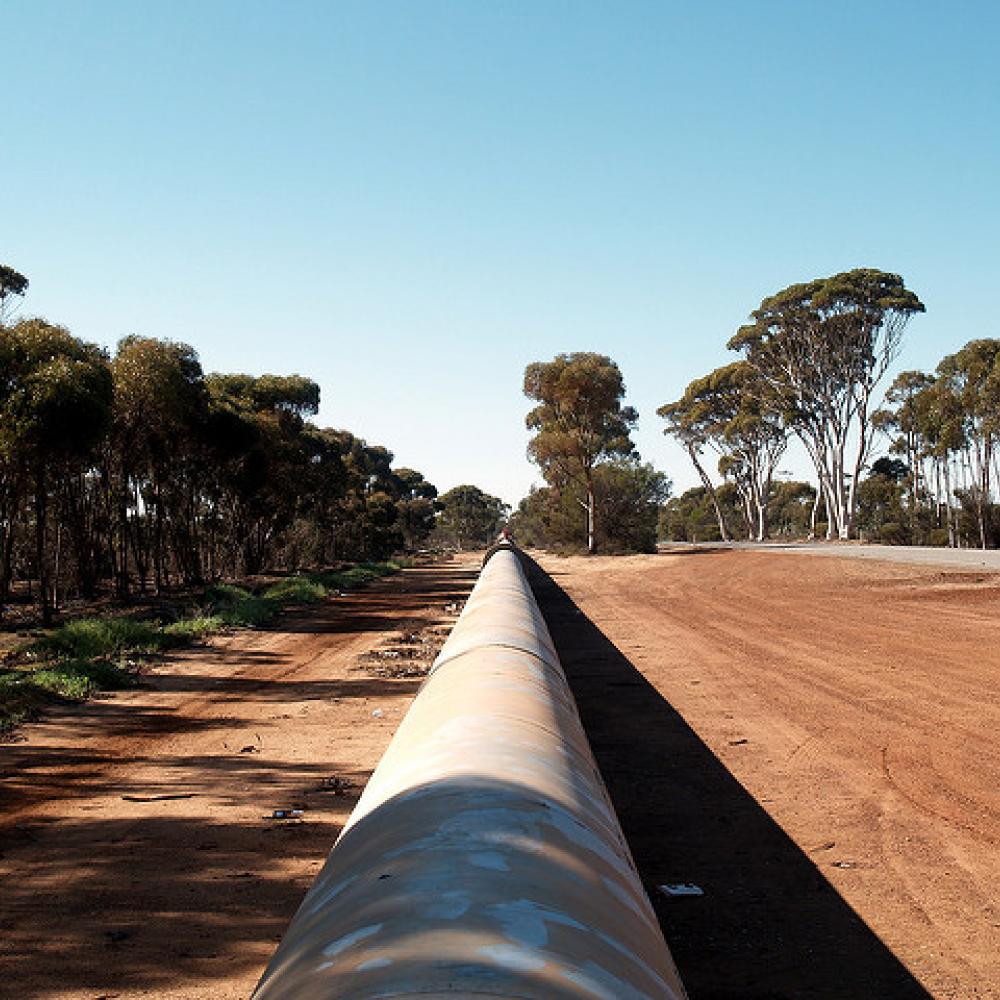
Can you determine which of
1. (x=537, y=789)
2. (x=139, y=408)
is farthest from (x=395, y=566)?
(x=537, y=789)

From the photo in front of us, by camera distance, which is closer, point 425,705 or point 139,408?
point 425,705

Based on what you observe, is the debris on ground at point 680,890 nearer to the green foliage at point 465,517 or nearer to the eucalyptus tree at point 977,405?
the eucalyptus tree at point 977,405

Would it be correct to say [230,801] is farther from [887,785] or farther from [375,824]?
[887,785]

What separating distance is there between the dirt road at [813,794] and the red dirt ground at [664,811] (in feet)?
0.07

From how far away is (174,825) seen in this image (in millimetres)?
6051

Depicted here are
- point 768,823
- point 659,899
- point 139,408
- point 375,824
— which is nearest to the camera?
point 375,824

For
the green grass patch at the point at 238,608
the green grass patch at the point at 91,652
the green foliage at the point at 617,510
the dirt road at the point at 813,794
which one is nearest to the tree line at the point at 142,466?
the green grass patch at the point at 238,608

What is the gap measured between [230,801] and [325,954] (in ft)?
16.3

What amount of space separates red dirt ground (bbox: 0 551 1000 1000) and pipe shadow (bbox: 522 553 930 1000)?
17 millimetres

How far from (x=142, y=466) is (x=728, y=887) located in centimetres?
2593

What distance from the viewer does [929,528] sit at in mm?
66250

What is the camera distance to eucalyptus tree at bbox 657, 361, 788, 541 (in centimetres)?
6500

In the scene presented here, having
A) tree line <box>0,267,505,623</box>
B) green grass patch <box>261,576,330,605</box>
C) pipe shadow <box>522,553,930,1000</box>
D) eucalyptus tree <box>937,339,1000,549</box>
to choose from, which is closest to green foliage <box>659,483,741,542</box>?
eucalyptus tree <box>937,339,1000,549</box>

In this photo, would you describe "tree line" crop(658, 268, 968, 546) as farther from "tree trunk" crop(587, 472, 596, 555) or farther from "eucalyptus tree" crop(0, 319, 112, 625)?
"eucalyptus tree" crop(0, 319, 112, 625)
